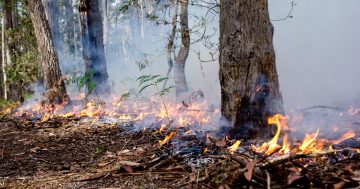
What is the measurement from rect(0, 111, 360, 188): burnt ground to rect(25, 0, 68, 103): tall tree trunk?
2258mm

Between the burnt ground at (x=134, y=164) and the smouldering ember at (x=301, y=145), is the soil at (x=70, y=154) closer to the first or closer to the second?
the burnt ground at (x=134, y=164)

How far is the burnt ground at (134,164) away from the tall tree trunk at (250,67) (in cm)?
67

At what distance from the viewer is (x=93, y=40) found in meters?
11.1

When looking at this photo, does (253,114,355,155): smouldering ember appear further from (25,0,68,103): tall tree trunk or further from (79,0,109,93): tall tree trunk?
(79,0,109,93): tall tree trunk

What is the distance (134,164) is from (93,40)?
8.03m

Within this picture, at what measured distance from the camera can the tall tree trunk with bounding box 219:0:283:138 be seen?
4.56 metres

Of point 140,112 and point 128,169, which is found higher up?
point 140,112

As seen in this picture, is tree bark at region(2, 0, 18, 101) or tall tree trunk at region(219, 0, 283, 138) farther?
tree bark at region(2, 0, 18, 101)

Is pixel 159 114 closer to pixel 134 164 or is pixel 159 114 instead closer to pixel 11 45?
pixel 134 164

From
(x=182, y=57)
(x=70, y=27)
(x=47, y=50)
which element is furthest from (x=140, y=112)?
(x=70, y=27)

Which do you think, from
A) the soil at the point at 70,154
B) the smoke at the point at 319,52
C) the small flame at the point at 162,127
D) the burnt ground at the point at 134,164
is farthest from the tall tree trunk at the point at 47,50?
the smoke at the point at 319,52

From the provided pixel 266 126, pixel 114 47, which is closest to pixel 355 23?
pixel 266 126

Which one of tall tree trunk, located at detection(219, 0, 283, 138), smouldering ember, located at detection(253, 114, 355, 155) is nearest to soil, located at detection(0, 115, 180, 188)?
smouldering ember, located at detection(253, 114, 355, 155)

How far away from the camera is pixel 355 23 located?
1055 centimetres
